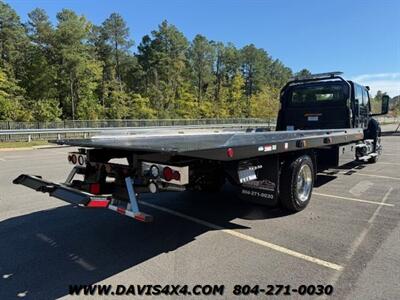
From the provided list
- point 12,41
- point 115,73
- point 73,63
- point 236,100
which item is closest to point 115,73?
point 115,73

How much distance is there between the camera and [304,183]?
5766mm

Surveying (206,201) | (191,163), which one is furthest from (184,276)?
(206,201)

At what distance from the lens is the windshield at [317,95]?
8922mm

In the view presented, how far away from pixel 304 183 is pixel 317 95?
4.29 metres

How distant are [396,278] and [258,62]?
8457cm

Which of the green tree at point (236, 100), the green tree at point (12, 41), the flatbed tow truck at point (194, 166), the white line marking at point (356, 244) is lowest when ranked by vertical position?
the white line marking at point (356, 244)

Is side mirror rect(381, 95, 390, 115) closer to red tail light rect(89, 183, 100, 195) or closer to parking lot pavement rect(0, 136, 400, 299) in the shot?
parking lot pavement rect(0, 136, 400, 299)

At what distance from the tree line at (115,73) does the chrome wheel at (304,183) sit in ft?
117

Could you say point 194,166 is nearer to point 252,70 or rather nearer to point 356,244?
point 356,244

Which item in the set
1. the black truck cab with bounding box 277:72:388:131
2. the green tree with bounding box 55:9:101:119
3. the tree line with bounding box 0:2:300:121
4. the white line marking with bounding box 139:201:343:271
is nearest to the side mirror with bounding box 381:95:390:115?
the black truck cab with bounding box 277:72:388:131

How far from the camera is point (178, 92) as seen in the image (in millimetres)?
61469

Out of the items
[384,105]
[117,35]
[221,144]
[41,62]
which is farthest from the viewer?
[117,35]

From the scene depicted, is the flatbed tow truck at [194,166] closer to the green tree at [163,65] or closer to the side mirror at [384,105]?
the side mirror at [384,105]

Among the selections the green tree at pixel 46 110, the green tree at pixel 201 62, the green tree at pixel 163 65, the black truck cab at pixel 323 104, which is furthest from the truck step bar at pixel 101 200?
the green tree at pixel 201 62
